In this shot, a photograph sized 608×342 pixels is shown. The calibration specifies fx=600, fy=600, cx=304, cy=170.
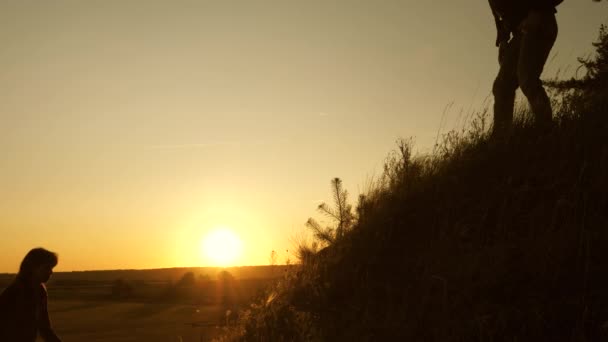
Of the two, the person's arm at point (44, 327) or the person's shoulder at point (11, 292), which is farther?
the person's arm at point (44, 327)

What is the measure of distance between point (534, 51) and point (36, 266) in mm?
5334

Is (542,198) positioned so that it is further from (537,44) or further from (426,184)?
(537,44)

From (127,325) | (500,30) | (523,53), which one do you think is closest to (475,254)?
(523,53)

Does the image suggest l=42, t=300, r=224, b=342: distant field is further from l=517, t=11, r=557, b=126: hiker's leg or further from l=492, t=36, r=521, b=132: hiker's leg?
l=517, t=11, r=557, b=126: hiker's leg

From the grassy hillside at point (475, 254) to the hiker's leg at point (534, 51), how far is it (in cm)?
36

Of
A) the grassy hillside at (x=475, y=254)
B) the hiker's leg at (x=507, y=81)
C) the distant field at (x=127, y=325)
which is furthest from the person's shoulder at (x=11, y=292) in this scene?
the distant field at (x=127, y=325)

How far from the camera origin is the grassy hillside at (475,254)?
3.73 meters

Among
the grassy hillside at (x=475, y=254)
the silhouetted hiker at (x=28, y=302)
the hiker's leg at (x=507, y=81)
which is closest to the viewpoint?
the grassy hillside at (x=475, y=254)

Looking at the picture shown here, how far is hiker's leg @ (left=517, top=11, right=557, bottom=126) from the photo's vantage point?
6.32 metres

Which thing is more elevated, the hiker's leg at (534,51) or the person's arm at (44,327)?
the hiker's leg at (534,51)

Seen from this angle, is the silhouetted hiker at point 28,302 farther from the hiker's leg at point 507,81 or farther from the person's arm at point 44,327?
the hiker's leg at point 507,81

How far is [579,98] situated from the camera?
6.40 meters

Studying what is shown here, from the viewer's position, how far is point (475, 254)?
4.35 m

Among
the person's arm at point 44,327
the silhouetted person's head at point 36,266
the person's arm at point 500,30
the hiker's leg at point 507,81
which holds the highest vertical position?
the person's arm at point 500,30
